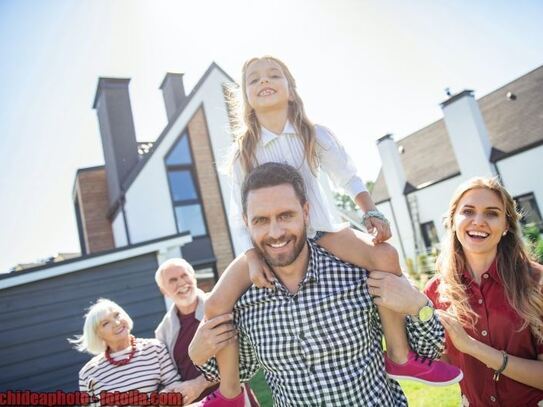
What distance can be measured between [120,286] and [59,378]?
212 centimetres

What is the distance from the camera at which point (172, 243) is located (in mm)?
9383

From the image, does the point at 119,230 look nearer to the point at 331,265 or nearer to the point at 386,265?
the point at 331,265

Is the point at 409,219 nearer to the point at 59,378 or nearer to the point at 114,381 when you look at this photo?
the point at 59,378

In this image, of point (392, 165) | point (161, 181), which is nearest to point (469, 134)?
point (392, 165)

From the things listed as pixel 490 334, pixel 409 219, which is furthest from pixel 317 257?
pixel 409 219

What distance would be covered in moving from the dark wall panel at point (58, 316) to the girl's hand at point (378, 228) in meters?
7.89

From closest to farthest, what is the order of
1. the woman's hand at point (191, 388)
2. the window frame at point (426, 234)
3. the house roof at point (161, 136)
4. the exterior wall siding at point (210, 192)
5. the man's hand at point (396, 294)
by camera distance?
1. the man's hand at point (396, 294)
2. the woman's hand at point (191, 388)
3. the exterior wall siding at point (210, 192)
4. the house roof at point (161, 136)
5. the window frame at point (426, 234)

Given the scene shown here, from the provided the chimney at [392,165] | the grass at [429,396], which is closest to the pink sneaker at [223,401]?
the grass at [429,396]

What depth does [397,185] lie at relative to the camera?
68.2 feet

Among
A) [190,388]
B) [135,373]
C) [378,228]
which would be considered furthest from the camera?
[135,373]

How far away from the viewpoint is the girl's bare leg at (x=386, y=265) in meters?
1.97

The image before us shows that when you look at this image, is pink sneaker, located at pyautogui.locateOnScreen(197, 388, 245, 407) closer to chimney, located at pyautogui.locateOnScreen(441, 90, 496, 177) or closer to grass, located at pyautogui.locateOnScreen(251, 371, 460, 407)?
grass, located at pyautogui.locateOnScreen(251, 371, 460, 407)

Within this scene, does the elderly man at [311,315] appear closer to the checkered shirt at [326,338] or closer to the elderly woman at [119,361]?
the checkered shirt at [326,338]

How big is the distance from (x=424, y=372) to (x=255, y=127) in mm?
1680
